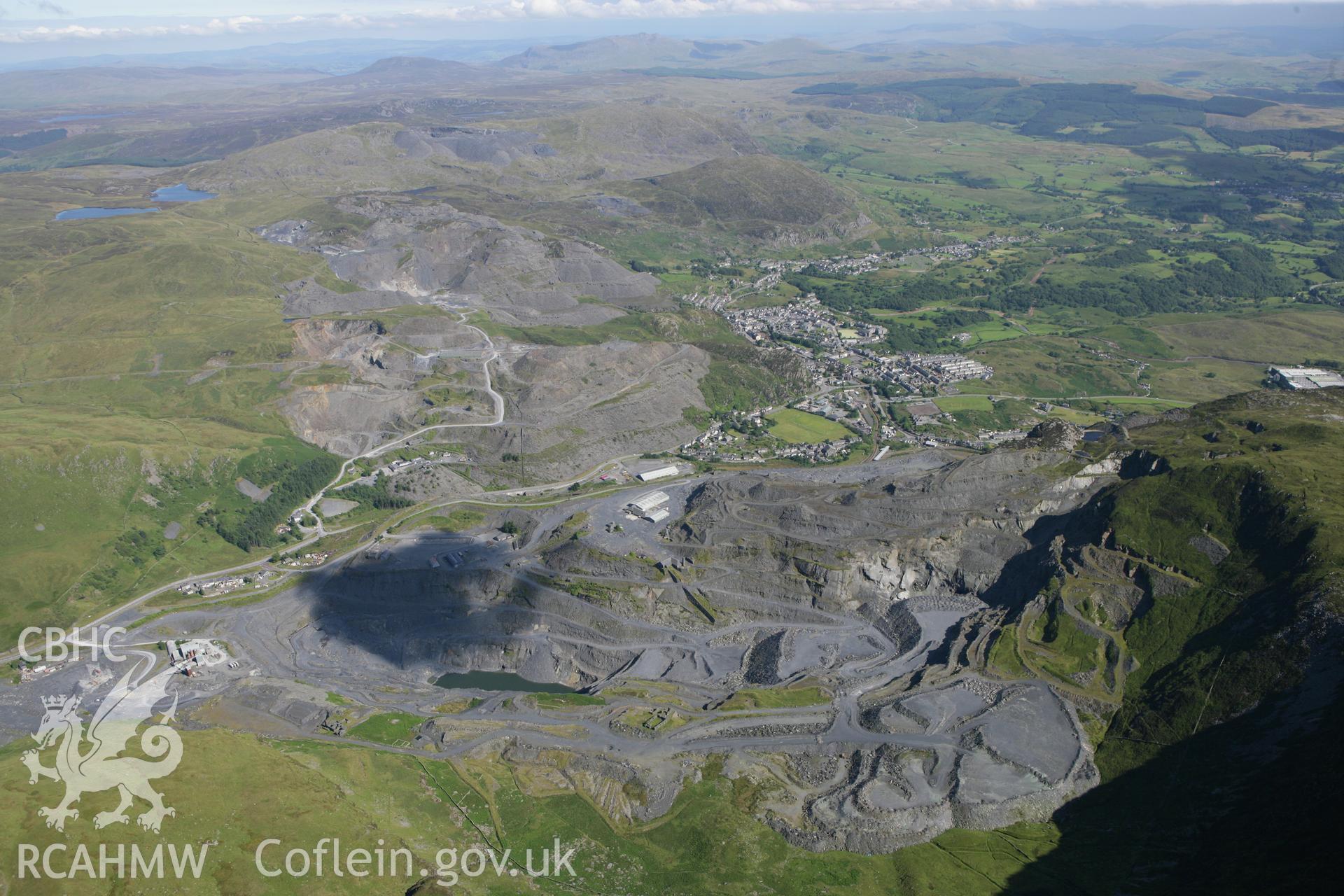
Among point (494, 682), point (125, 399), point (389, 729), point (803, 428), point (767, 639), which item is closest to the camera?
point (389, 729)

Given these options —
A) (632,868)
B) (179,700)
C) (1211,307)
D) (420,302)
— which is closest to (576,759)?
(632,868)

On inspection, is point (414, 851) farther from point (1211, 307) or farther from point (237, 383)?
point (1211, 307)

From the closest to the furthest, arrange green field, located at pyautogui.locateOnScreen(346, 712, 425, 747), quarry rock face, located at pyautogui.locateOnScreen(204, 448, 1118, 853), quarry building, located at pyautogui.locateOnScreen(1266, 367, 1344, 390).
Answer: quarry rock face, located at pyautogui.locateOnScreen(204, 448, 1118, 853), green field, located at pyautogui.locateOnScreen(346, 712, 425, 747), quarry building, located at pyautogui.locateOnScreen(1266, 367, 1344, 390)

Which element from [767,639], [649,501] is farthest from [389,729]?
[649,501]

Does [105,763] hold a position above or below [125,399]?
below

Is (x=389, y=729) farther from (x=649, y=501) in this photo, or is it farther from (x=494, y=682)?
(x=649, y=501)

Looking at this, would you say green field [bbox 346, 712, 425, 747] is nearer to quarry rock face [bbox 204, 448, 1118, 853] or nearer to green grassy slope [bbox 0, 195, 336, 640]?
quarry rock face [bbox 204, 448, 1118, 853]

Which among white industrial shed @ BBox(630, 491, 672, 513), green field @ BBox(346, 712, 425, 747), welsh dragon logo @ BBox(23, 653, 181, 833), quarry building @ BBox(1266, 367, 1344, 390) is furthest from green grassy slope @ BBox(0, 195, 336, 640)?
quarry building @ BBox(1266, 367, 1344, 390)

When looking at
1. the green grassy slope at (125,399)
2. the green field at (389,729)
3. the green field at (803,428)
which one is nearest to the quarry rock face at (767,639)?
the green field at (389,729)
